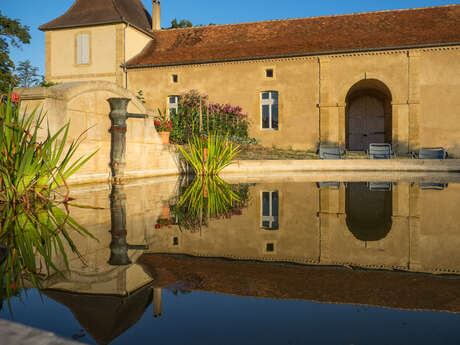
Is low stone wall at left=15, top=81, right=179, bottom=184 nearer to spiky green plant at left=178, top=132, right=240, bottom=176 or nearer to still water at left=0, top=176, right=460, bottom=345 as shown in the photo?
spiky green plant at left=178, top=132, right=240, bottom=176

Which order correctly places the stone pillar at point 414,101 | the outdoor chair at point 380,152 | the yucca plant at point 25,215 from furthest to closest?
the stone pillar at point 414,101
the outdoor chair at point 380,152
the yucca plant at point 25,215

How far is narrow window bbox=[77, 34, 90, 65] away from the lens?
81.3 feet

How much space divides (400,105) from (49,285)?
68.6 ft

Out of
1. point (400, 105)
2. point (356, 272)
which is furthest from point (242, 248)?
point (400, 105)

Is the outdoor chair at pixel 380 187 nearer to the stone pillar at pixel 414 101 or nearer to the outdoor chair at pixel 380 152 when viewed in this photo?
the outdoor chair at pixel 380 152

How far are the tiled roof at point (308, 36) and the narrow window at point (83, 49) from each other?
2923 mm

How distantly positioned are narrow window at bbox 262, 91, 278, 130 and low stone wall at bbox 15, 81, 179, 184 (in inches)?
446

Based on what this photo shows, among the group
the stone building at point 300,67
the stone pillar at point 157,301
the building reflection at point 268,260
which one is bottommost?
the stone pillar at point 157,301

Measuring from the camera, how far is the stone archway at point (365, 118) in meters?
25.8

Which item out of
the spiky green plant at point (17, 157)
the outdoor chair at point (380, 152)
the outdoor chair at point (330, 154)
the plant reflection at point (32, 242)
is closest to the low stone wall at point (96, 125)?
the spiky green plant at point (17, 157)

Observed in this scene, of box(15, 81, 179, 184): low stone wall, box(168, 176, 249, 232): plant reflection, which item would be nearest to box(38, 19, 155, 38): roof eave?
box(15, 81, 179, 184): low stone wall

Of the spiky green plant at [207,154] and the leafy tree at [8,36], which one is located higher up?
the leafy tree at [8,36]

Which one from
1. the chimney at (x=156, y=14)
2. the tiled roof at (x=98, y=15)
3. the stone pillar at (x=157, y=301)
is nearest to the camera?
the stone pillar at (x=157, y=301)

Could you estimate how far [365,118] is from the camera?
26.2 m
